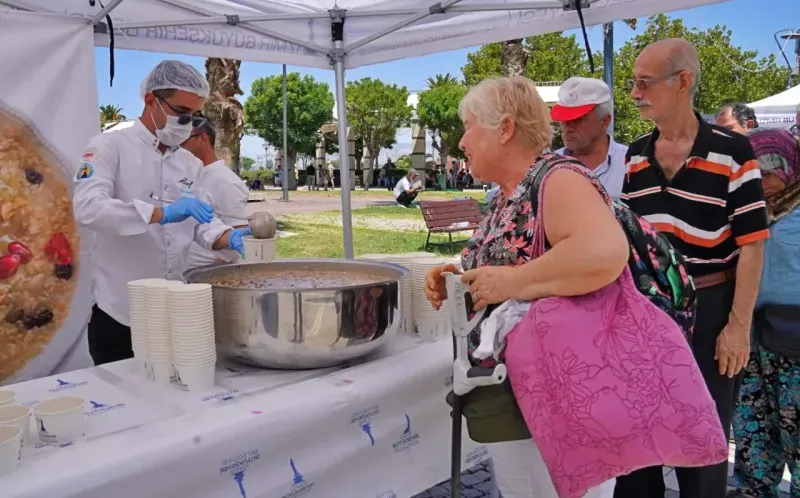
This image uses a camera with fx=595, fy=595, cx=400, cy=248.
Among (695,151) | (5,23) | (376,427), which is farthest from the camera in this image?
(5,23)

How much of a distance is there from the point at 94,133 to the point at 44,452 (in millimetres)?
1896

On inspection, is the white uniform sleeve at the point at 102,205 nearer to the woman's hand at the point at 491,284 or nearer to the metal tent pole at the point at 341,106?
the woman's hand at the point at 491,284

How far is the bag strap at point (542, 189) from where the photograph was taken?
117 centimetres

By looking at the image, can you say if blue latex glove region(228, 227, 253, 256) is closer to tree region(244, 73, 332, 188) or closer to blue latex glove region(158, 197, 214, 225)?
blue latex glove region(158, 197, 214, 225)

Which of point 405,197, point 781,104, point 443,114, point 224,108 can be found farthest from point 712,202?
point 443,114

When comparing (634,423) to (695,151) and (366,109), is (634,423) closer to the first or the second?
(695,151)

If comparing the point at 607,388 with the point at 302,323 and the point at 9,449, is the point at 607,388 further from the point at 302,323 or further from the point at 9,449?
the point at 9,449

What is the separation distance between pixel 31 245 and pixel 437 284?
6.13ft

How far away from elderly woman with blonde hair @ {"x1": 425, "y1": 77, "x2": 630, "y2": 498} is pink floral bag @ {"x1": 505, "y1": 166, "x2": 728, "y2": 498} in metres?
0.05

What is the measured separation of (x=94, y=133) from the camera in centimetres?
260

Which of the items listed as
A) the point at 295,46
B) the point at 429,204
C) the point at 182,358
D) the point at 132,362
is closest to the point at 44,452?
the point at 182,358

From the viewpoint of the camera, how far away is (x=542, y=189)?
1.17 metres

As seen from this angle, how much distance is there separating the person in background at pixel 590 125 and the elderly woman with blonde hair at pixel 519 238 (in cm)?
110

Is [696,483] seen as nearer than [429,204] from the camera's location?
Yes
